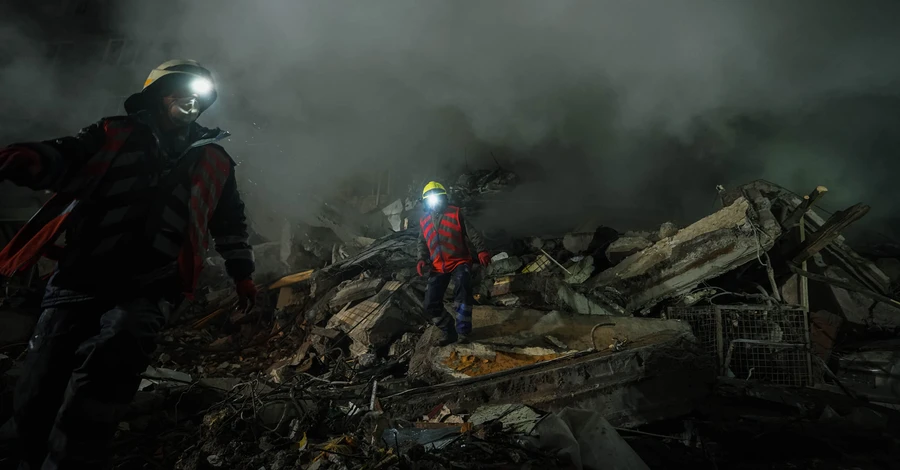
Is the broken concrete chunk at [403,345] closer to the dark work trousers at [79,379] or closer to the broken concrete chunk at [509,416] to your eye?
the broken concrete chunk at [509,416]

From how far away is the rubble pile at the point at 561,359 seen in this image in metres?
2.01

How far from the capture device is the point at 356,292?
20.2 feet

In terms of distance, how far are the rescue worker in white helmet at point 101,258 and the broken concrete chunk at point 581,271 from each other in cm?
526

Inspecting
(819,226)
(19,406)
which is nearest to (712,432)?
(19,406)

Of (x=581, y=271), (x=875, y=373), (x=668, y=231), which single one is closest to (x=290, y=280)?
(x=581, y=271)

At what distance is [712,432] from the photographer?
2271 mm

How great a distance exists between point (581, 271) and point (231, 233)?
5.16m

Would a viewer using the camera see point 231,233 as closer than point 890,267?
Yes

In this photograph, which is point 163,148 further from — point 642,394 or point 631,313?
point 631,313

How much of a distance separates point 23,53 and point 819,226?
16.7 meters

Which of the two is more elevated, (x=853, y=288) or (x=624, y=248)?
(x=624, y=248)

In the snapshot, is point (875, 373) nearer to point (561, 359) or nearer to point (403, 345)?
point (561, 359)

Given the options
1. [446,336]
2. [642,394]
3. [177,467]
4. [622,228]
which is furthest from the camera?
[622,228]

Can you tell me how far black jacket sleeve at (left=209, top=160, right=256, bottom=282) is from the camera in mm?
2033
